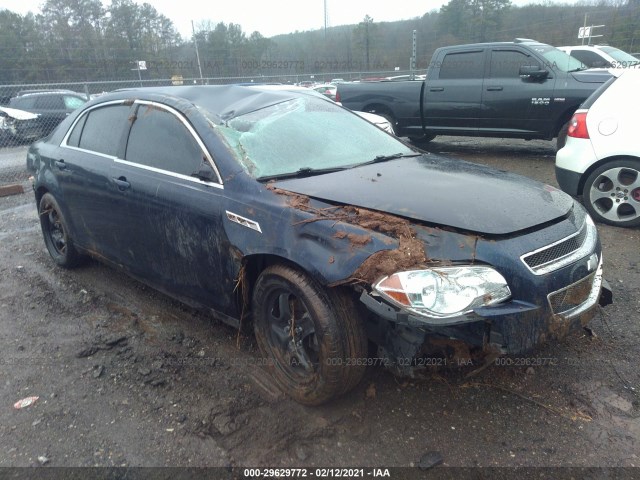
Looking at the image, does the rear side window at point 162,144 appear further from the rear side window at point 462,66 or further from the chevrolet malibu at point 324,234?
the rear side window at point 462,66

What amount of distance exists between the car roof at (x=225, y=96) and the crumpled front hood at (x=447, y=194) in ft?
2.75

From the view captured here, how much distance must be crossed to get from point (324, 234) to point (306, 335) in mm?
586

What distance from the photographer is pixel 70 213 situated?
418 centimetres

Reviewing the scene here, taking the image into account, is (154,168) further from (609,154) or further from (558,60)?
(558,60)

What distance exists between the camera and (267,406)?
2656 millimetres

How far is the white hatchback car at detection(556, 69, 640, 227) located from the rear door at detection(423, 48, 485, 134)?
12.2ft

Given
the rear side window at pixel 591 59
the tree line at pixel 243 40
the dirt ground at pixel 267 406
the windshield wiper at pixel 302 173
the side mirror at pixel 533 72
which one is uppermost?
the tree line at pixel 243 40

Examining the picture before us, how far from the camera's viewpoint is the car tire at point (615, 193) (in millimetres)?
4781

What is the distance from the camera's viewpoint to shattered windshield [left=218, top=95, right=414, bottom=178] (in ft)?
9.70

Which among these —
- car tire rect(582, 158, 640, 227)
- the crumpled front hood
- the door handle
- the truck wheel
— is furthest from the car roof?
the truck wheel

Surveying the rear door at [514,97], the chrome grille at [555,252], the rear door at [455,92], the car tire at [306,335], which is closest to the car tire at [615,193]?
the chrome grille at [555,252]

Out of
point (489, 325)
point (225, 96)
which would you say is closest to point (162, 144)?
point (225, 96)

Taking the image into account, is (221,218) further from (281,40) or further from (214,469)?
(281,40)

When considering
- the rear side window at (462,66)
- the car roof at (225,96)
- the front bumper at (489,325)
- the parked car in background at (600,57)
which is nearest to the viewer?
the front bumper at (489,325)
